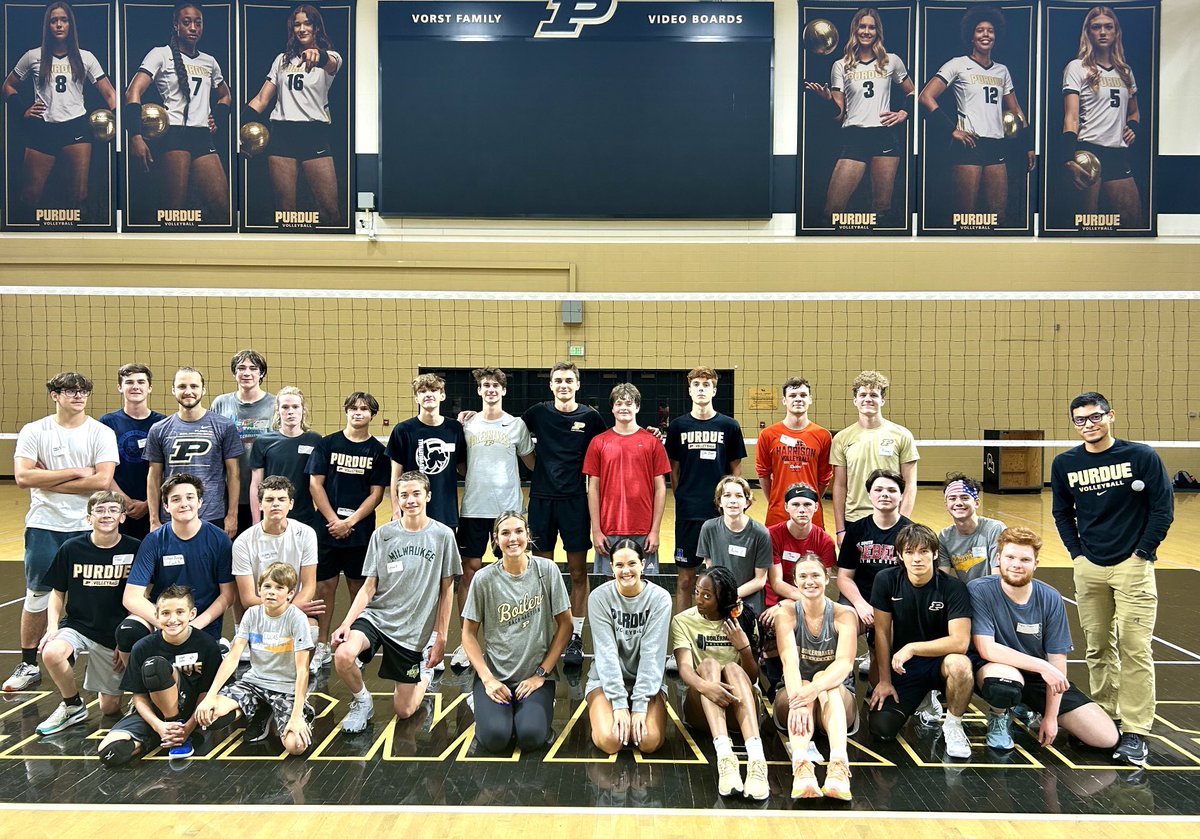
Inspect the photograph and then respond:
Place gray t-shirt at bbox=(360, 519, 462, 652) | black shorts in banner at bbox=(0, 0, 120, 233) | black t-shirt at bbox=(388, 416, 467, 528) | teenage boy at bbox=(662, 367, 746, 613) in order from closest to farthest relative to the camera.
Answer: gray t-shirt at bbox=(360, 519, 462, 652)
black t-shirt at bbox=(388, 416, 467, 528)
teenage boy at bbox=(662, 367, 746, 613)
black shorts in banner at bbox=(0, 0, 120, 233)

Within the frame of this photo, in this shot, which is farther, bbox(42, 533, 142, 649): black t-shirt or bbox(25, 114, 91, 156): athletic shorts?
bbox(25, 114, 91, 156): athletic shorts

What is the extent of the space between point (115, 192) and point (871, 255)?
46.5 ft

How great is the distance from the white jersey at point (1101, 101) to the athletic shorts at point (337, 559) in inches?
588

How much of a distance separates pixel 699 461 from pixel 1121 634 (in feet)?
9.31

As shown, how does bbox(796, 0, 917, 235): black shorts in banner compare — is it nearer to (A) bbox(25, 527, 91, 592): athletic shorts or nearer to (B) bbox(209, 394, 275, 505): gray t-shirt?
(B) bbox(209, 394, 275, 505): gray t-shirt

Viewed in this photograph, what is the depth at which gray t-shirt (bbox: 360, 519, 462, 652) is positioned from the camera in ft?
15.9

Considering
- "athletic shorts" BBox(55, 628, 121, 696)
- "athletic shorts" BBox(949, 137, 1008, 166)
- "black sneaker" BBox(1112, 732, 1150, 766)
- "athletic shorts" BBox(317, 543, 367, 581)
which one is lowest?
"black sneaker" BBox(1112, 732, 1150, 766)

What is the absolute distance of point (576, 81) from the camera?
14.3m

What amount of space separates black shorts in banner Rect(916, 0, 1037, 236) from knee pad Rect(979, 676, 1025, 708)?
12.3m

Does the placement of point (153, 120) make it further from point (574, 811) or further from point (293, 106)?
point (574, 811)

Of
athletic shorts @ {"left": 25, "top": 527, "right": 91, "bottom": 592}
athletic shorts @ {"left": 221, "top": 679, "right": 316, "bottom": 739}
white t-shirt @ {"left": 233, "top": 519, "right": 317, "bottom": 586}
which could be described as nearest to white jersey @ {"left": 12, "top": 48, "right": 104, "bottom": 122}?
athletic shorts @ {"left": 25, "top": 527, "right": 91, "bottom": 592}

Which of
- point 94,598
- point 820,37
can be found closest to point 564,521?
point 94,598

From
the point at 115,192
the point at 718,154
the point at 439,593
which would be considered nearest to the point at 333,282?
the point at 115,192

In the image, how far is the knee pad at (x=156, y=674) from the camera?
4.16 metres
